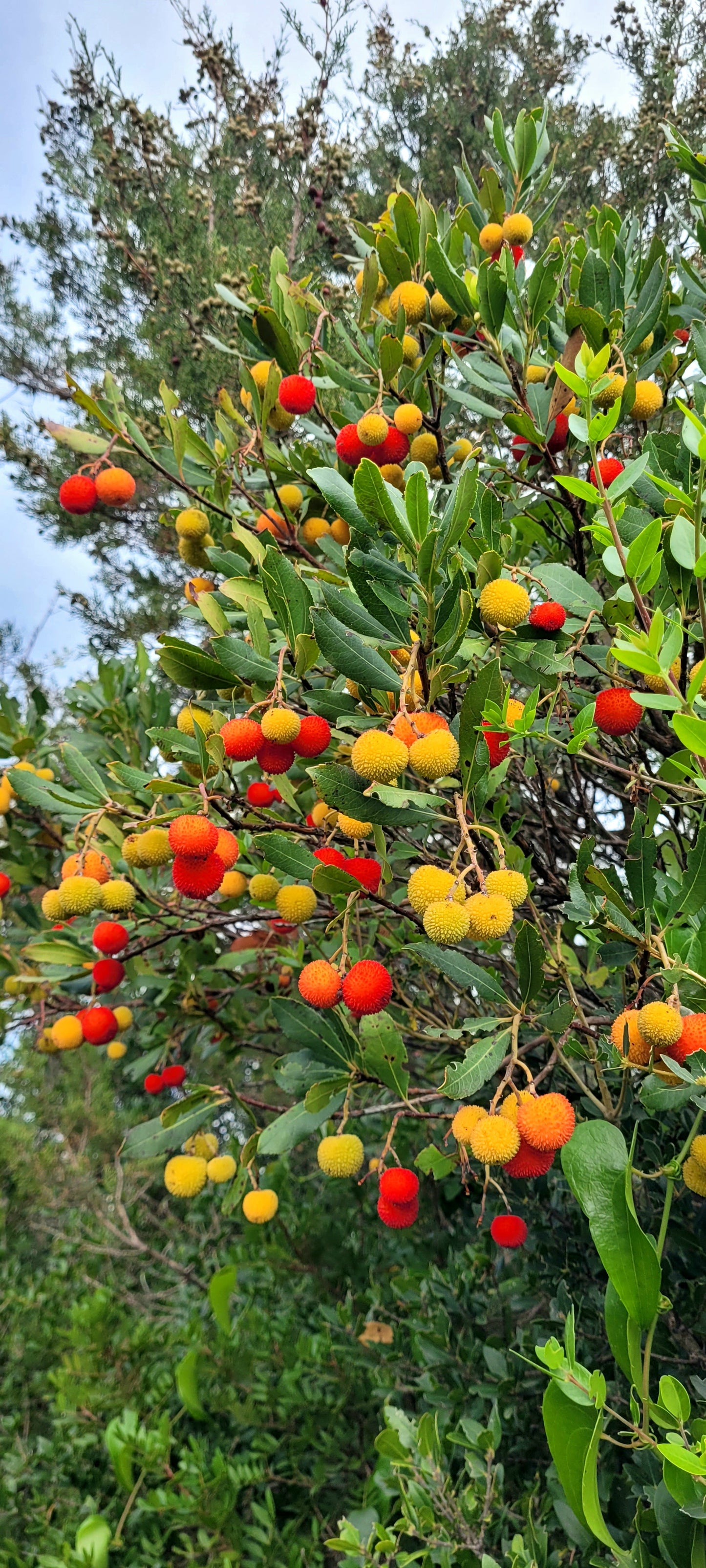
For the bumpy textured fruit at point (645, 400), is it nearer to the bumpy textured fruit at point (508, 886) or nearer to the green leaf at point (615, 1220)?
the bumpy textured fruit at point (508, 886)

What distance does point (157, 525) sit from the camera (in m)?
3.64

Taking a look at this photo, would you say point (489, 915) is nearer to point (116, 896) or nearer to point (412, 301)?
point (116, 896)

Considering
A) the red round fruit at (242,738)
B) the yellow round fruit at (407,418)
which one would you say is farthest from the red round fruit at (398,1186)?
the yellow round fruit at (407,418)

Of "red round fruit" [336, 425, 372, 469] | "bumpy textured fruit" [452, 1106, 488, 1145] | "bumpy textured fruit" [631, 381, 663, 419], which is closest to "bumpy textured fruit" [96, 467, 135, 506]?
"red round fruit" [336, 425, 372, 469]

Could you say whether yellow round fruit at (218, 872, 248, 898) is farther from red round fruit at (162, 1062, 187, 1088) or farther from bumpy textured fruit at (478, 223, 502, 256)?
bumpy textured fruit at (478, 223, 502, 256)

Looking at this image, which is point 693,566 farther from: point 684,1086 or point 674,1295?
point 674,1295

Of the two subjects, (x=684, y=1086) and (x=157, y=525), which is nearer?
(x=684, y=1086)

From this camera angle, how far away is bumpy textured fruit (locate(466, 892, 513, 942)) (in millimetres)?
848

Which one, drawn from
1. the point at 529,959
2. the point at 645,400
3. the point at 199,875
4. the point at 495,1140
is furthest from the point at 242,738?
the point at 645,400

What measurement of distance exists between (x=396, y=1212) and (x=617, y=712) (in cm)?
73

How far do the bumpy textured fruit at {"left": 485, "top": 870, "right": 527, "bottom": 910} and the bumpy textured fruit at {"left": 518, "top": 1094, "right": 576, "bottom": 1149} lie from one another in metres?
0.20

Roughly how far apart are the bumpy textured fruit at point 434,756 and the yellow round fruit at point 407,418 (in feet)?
2.47

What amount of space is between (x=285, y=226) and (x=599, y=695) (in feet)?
10.2

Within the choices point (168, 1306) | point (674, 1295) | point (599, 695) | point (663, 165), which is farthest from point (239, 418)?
point (663, 165)
